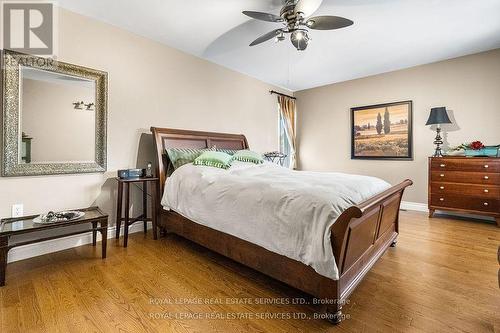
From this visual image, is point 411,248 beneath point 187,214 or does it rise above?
beneath

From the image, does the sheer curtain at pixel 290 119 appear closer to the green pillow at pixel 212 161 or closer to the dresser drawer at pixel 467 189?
the dresser drawer at pixel 467 189

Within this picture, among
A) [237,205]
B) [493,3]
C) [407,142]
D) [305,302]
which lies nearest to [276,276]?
[305,302]

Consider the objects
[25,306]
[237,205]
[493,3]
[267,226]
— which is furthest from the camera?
[493,3]

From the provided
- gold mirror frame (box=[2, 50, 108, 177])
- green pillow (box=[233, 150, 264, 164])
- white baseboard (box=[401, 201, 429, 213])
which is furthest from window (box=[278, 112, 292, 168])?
gold mirror frame (box=[2, 50, 108, 177])

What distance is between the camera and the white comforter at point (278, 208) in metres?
1.49

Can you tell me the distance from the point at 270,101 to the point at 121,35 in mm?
3119

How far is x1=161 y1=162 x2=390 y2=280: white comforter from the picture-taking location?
4.89 ft

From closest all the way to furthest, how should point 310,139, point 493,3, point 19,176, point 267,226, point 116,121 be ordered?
point 267,226, point 19,176, point 493,3, point 116,121, point 310,139

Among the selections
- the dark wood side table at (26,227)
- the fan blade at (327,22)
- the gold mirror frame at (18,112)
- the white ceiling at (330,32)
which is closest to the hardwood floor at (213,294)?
the dark wood side table at (26,227)

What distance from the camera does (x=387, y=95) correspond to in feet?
15.3

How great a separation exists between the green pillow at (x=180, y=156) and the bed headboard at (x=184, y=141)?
0.11m

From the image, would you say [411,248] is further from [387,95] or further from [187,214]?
[387,95]

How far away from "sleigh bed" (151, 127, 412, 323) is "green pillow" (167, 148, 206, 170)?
15cm

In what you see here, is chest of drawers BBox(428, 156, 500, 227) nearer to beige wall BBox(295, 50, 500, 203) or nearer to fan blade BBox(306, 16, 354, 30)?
beige wall BBox(295, 50, 500, 203)
